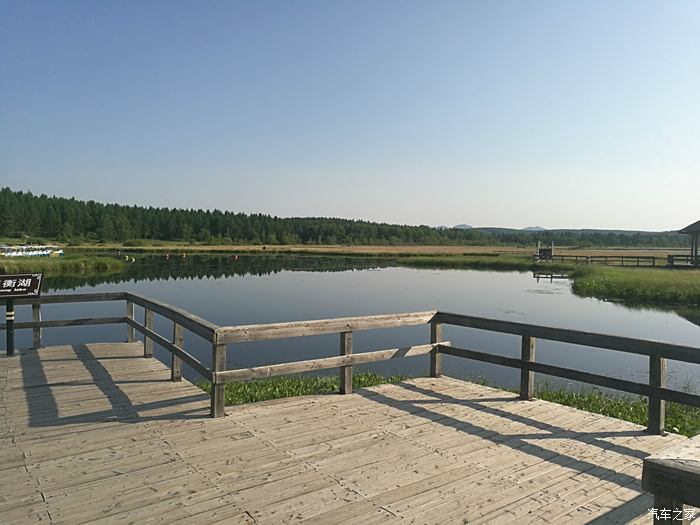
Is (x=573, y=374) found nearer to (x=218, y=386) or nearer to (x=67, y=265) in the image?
(x=218, y=386)

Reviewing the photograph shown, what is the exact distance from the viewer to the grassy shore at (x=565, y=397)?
819 centimetres

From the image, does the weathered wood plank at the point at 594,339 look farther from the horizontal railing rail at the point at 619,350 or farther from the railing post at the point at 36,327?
the railing post at the point at 36,327

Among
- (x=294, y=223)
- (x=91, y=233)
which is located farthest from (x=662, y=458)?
(x=294, y=223)

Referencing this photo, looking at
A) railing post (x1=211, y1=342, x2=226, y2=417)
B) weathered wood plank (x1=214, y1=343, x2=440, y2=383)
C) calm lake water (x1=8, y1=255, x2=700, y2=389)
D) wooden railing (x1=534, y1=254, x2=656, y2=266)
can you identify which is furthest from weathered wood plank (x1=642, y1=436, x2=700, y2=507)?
wooden railing (x1=534, y1=254, x2=656, y2=266)

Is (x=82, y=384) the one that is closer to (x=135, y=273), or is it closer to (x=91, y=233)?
(x=135, y=273)

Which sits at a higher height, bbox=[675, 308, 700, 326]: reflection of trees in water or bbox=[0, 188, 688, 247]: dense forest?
bbox=[0, 188, 688, 247]: dense forest

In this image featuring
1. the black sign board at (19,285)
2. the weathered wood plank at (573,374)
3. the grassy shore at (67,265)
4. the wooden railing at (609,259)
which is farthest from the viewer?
the wooden railing at (609,259)

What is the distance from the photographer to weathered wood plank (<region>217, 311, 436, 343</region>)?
19.5 ft

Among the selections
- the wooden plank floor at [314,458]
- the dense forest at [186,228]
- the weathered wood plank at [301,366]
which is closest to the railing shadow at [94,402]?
the wooden plank floor at [314,458]

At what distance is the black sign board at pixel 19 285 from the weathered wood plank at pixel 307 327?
5.03m

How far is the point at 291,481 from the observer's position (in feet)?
14.1

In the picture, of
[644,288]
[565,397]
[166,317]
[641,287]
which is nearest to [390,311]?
[565,397]

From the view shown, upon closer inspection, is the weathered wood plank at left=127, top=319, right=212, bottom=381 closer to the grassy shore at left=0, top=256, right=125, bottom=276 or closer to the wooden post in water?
the wooden post in water

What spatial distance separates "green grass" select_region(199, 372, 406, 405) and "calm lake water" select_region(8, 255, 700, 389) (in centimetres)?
234
